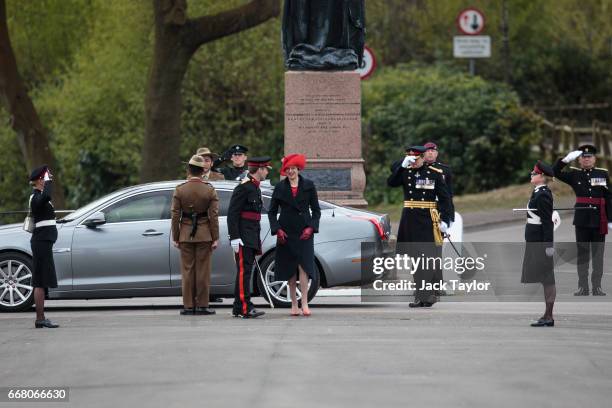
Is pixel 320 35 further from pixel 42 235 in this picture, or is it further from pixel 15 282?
pixel 42 235

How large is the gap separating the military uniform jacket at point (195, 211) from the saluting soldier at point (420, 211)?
6.81 ft

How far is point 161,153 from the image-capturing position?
28.5 meters

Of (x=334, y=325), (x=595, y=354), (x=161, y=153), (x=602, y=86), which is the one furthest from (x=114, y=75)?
(x=595, y=354)

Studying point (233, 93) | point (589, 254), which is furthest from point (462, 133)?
point (589, 254)

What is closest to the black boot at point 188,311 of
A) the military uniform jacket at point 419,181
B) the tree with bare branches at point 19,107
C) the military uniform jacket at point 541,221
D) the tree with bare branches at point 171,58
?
the military uniform jacket at point 419,181

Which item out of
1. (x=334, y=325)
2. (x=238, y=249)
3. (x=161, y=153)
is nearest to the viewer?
(x=334, y=325)

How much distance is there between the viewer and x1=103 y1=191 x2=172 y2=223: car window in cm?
1644

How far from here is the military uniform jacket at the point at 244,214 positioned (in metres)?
15.1

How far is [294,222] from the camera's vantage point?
15.1 meters

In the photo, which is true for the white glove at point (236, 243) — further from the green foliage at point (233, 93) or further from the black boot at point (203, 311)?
the green foliage at point (233, 93)

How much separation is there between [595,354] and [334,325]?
3.08 meters

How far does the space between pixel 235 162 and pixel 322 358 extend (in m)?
6.60

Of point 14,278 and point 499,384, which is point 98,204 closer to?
point 14,278

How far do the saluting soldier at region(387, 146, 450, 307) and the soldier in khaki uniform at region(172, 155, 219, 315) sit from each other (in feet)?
6.90
